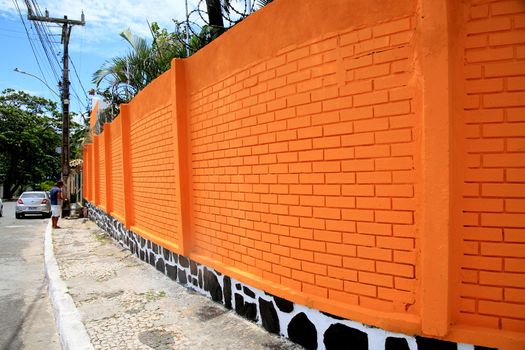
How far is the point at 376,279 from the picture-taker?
2.77 meters

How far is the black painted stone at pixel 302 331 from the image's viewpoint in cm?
325

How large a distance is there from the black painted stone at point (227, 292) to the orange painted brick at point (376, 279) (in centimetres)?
187

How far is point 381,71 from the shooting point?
2703mm

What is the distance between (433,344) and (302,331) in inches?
45.0

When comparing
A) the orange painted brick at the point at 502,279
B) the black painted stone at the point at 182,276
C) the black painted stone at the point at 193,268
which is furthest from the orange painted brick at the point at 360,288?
the black painted stone at the point at 182,276

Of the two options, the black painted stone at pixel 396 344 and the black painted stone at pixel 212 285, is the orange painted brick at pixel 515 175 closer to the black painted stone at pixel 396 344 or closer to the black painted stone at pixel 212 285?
the black painted stone at pixel 396 344

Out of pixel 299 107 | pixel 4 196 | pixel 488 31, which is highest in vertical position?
pixel 488 31

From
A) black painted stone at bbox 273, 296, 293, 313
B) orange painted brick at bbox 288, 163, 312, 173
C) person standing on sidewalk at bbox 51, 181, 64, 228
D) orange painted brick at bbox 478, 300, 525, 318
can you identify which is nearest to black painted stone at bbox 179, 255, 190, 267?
black painted stone at bbox 273, 296, 293, 313

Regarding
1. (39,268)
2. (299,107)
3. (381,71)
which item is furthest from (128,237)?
(381,71)

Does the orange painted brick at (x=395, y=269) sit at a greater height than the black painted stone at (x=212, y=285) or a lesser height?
greater

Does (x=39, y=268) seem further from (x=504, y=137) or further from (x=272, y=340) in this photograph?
(x=504, y=137)

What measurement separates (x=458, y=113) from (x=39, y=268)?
841 cm

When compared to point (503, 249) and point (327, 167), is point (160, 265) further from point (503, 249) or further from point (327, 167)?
point (503, 249)

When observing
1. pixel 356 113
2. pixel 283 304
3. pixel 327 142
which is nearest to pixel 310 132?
pixel 327 142
